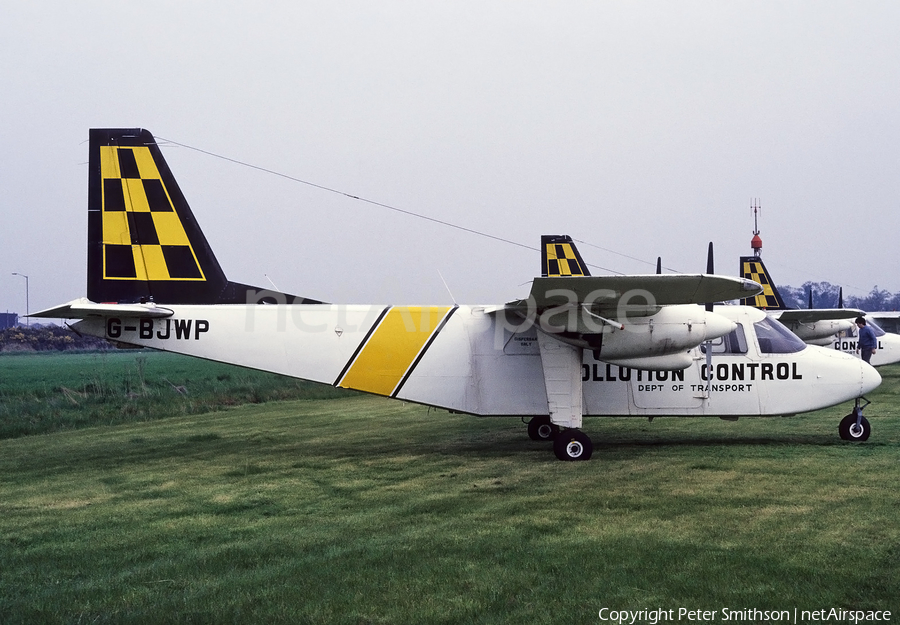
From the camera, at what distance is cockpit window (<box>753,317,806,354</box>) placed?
1170cm

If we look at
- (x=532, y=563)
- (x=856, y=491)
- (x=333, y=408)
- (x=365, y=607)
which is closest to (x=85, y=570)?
(x=365, y=607)

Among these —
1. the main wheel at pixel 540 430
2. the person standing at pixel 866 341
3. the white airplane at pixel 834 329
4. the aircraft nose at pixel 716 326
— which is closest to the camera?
the aircraft nose at pixel 716 326

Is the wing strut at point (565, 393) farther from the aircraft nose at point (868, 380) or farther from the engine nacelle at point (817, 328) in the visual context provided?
the engine nacelle at point (817, 328)

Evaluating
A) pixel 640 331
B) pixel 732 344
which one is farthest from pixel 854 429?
pixel 640 331

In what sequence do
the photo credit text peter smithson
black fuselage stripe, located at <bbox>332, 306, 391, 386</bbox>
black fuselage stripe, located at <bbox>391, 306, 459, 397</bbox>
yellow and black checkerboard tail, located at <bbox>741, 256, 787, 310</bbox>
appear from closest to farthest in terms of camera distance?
the photo credit text peter smithson, black fuselage stripe, located at <bbox>332, 306, 391, 386</bbox>, black fuselage stripe, located at <bbox>391, 306, 459, 397</bbox>, yellow and black checkerboard tail, located at <bbox>741, 256, 787, 310</bbox>

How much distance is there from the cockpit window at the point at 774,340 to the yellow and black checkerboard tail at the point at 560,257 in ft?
35.5

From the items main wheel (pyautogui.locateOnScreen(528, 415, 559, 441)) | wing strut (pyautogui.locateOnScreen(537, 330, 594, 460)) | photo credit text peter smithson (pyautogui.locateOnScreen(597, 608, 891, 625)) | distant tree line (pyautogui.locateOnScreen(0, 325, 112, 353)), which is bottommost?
distant tree line (pyautogui.locateOnScreen(0, 325, 112, 353))

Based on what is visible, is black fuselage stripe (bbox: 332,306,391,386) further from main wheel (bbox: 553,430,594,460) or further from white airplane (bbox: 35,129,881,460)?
main wheel (bbox: 553,430,594,460)

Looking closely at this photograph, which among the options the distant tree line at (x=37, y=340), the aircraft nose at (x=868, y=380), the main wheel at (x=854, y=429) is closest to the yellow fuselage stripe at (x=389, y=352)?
the main wheel at (x=854, y=429)

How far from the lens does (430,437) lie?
13.4m

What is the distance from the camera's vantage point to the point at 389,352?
449 inches

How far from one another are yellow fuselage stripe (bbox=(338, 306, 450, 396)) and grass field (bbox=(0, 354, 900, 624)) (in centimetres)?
111

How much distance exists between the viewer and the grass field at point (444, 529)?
190 inches

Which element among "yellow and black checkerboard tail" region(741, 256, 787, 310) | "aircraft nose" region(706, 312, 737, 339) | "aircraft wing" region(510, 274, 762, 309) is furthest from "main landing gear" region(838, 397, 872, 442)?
"yellow and black checkerboard tail" region(741, 256, 787, 310)
